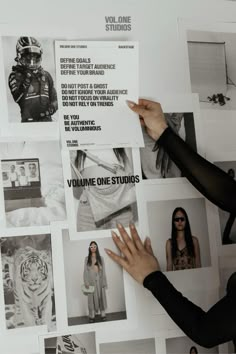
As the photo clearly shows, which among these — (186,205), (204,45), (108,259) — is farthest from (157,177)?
(204,45)

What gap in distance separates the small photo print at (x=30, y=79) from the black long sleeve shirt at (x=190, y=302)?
9.1 inches

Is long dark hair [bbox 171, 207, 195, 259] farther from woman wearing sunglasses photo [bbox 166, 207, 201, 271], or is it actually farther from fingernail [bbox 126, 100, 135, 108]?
fingernail [bbox 126, 100, 135, 108]

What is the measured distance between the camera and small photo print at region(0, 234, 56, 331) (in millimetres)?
935

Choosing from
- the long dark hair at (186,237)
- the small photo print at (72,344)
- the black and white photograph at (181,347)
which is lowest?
the black and white photograph at (181,347)

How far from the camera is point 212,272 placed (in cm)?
108

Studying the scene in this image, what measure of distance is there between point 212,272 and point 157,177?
0.22 meters

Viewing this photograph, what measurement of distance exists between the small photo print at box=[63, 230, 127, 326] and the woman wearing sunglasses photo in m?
0.11

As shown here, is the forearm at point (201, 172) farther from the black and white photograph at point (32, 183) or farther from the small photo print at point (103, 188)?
the black and white photograph at point (32, 183)

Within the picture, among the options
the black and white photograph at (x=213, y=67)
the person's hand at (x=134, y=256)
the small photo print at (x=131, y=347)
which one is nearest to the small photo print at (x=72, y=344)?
the small photo print at (x=131, y=347)

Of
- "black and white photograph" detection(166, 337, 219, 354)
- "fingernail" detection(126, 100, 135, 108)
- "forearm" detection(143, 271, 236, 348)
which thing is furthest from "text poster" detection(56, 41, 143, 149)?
"black and white photograph" detection(166, 337, 219, 354)

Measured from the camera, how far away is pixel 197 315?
92cm

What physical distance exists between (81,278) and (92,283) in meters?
0.02

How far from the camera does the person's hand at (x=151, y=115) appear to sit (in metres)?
1.03

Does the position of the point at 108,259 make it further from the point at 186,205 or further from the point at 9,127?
the point at 9,127
